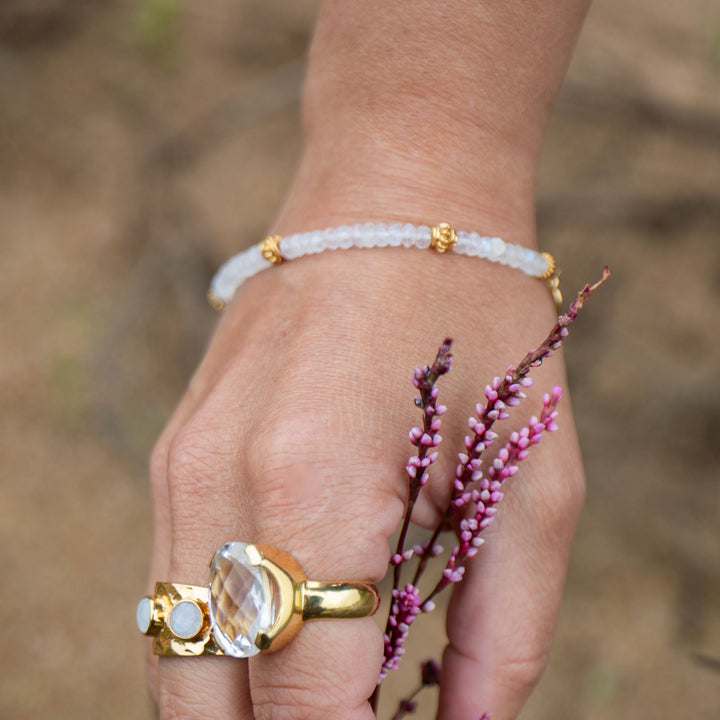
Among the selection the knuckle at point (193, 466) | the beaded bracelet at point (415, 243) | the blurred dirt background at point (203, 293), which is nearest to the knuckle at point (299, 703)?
the knuckle at point (193, 466)

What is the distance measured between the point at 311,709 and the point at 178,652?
0.80ft

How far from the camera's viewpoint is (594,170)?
12.2ft

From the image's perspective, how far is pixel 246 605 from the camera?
1.16m

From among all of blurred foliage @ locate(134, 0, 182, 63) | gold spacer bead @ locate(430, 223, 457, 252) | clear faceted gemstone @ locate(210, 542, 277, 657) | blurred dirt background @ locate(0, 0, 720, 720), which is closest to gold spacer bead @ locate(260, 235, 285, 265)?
gold spacer bead @ locate(430, 223, 457, 252)

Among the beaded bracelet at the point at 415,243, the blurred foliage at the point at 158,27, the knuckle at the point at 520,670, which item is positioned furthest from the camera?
the blurred foliage at the point at 158,27

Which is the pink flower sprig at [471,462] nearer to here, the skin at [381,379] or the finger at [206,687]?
the skin at [381,379]

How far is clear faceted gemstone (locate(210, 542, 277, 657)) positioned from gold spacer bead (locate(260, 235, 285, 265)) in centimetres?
57

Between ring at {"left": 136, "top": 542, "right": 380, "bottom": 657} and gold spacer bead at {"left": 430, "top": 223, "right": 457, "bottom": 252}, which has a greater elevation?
gold spacer bead at {"left": 430, "top": 223, "right": 457, "bottom": 252}

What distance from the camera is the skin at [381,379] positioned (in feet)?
3.96

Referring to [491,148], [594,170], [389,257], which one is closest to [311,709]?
[389,257]

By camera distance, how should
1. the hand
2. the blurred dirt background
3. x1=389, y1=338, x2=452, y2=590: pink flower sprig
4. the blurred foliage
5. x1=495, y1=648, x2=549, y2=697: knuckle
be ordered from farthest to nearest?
the blurred foliage → the blurred dirt background → x1=495, y1=648, x2=549, y2=697: knuckle → the hand → x1=389, y1=338, x2=452, y2=590: pink flower sprig

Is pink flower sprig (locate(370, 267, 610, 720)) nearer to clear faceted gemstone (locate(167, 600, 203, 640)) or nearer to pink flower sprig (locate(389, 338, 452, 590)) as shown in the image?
pink flower sprig (locate(389, 338, 452, 590))

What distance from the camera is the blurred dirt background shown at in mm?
2832

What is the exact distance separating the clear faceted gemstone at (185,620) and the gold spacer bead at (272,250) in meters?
0.64
